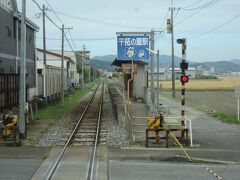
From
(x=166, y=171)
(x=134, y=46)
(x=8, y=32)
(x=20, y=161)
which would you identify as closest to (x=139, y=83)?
(x=134, y=46)

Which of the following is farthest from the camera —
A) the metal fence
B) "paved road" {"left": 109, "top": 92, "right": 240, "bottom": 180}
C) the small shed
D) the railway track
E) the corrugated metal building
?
the small shed

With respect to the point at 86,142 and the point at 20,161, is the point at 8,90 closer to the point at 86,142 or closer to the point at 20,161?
the point at 86,142

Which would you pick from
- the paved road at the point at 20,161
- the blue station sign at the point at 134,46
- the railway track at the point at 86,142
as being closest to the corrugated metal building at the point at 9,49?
the railway track at the point at 86,142

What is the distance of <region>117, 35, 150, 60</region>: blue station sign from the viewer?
3133cm

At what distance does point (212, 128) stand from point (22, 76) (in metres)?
10.5

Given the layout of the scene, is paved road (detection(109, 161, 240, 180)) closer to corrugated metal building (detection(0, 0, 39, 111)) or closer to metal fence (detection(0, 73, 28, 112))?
metal fence (detection(0, 73, 28, 112))

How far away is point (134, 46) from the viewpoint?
3162 centimetres

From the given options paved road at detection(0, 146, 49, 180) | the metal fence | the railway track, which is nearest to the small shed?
the railway track

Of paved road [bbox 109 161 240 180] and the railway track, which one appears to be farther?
the railway track

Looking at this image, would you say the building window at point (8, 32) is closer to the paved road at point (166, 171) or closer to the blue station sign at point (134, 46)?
the blue station sign at point (134, 46)

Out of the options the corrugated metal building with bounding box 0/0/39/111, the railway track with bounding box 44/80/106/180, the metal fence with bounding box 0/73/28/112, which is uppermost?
the corrugated metal building with bounding box 0/0/39/111

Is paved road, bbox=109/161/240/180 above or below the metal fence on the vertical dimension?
below

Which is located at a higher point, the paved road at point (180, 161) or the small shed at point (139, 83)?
the small shed at point (139, 83)

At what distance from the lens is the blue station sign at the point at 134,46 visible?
31328mm
